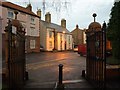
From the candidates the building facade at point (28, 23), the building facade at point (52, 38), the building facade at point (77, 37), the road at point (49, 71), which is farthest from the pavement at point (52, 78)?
the building facade at point (77, 37)

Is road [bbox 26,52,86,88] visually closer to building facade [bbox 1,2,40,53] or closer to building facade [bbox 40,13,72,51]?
building facade [bbox 1,2,40,53]

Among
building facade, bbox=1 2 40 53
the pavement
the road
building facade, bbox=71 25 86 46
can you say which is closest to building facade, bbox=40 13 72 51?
building facade, bbox=1 2 40 53

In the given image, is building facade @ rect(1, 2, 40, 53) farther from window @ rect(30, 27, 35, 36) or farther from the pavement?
the pavement

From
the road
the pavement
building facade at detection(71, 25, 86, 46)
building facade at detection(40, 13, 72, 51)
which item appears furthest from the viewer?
building facade at detection(71, 25, 86, 46)

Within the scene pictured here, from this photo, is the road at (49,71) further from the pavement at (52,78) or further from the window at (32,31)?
the window at (32,31)

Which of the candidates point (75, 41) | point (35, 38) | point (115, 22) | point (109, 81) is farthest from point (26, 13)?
point (75, 41)

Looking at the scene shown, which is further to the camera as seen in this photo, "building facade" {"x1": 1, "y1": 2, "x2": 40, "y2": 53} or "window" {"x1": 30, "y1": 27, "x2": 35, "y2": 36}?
"window" {"x1": 30, "y1": 27, "x2": 35, "y2": 36}

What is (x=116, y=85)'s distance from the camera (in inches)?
403

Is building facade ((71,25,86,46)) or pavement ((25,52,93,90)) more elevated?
building facade ((71,25,86,46))

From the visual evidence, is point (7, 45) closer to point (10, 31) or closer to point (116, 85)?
point (10, 31)

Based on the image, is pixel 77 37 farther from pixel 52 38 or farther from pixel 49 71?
pixel 49 71

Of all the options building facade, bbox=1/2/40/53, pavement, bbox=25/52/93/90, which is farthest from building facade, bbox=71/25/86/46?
pavement, bbox=25/52/93/90

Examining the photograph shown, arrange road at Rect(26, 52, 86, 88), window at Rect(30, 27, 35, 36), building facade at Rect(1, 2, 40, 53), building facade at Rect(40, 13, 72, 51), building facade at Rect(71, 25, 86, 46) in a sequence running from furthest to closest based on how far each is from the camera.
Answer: building facade at Rect(71, 25, 86, 46) → building facade at Rect(40, 13, 72, 51) → window at Rect(30, 27, 35, 36) → building facade at Rect(1, 2, 40, 53) → road at Rect(26, 52, 86, 88)

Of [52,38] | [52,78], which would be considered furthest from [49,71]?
[52,38]
